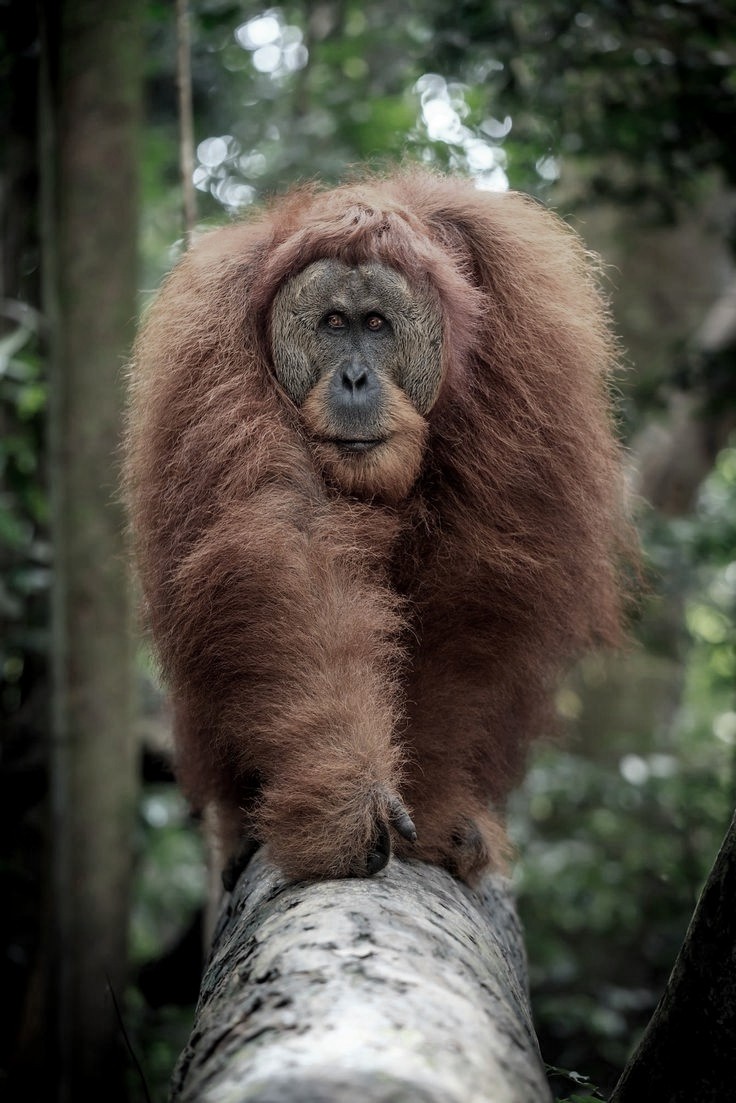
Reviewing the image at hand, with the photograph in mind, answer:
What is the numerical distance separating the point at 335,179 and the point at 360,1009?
539cm

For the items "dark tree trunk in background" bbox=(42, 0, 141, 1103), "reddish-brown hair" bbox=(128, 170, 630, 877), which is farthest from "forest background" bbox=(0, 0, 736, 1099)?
"reddish-brown hair" bbox=(128, 170, 630, 877)

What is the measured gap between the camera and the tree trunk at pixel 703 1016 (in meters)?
1.63

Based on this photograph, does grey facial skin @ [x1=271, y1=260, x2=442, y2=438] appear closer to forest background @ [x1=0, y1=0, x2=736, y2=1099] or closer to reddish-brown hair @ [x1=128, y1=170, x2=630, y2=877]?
reddish-brown hair @ [x1=128, y1=170, x2=630, y2=877]

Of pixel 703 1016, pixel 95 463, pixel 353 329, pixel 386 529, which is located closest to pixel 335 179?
pixel 95 463

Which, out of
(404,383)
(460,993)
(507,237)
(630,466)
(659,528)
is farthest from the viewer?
(659,528)

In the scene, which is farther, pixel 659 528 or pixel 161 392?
pixel 659 528

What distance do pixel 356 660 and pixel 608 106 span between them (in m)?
3.54

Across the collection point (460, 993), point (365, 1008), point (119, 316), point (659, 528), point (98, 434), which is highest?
point (365, 1008)

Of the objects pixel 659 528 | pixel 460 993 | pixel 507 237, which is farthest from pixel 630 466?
pixel 460 993

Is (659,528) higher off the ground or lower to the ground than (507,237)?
lower

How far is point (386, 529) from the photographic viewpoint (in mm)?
2713

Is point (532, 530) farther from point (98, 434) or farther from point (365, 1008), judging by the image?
point (98, 434)

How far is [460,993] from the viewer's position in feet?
5.32

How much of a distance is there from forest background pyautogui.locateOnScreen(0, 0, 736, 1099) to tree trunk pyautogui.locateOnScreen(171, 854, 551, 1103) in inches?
80.0
